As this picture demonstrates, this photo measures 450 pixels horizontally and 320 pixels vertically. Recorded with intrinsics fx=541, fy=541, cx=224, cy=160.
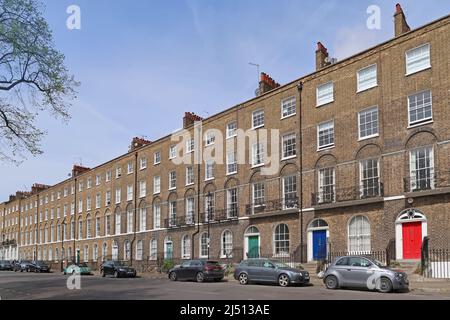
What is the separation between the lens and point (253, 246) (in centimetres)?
3641

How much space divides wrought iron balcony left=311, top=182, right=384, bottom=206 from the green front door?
5.99 metres

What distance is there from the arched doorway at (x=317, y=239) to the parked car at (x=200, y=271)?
548 centimetres

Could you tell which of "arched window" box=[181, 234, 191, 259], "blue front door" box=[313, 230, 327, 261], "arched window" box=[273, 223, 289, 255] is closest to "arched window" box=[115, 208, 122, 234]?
"arched window" box=[181, 234, 191, 259]

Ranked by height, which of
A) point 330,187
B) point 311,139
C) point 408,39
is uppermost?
point 408,39

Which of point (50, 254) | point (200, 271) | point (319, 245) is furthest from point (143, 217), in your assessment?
point (50, 254)

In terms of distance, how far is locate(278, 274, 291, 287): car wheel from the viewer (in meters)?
24.9

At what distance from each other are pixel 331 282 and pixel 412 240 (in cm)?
621

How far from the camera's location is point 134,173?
52812 millimetres

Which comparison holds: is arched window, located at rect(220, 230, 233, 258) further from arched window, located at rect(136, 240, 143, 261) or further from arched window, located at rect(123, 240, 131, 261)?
arched window, located at rect(123, 240, 131, 261)
